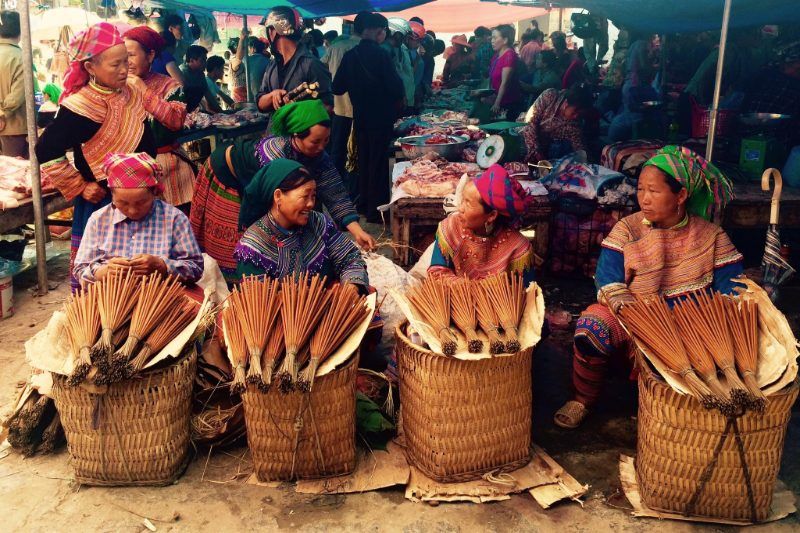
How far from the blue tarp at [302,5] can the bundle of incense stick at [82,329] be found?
6.79 metres

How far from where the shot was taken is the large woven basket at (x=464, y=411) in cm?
275

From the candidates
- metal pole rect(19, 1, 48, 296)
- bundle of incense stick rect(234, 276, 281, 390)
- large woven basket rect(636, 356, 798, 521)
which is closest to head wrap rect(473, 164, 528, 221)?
large woven basket rect(636, 356, 798, 521)

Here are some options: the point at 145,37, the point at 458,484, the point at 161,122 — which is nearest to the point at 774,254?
the point at 458,484

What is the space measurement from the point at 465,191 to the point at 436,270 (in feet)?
1.33

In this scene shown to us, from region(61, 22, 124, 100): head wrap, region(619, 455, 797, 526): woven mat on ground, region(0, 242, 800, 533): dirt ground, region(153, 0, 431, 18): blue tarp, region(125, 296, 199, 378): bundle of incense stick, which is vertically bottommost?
region(0, 242, 800, 533): dirt ground

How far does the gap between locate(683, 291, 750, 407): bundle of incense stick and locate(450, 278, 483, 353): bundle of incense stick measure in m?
0.80

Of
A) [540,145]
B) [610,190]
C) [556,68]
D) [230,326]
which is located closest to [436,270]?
[230,326]

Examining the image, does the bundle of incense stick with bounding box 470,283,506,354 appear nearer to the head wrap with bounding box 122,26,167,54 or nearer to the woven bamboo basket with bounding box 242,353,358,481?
the woven bamboo basket with bounding box 242,353,358,481

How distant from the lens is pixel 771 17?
24.4 ft

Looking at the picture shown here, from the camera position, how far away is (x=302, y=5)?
9.24m

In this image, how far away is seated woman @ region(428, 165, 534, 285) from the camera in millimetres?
3416

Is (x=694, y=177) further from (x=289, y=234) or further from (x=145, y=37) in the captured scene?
(x=145, y=37)

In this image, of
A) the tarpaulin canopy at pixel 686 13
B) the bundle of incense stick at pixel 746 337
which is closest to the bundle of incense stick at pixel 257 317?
the bundle of incense stick at pixel 746 337

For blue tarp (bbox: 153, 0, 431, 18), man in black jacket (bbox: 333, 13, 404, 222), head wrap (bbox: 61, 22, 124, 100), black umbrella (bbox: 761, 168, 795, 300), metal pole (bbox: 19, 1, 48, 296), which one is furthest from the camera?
blue tarp (bbox: 153, 0, 431, 18)
